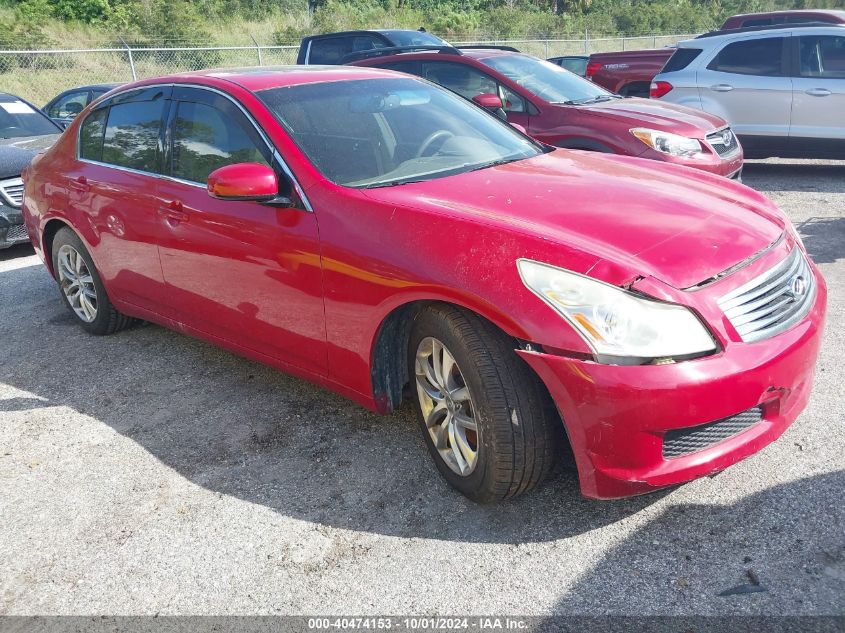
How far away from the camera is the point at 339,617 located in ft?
8.23

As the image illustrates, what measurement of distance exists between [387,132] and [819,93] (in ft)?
22.9

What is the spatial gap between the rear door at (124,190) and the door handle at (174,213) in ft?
0.30

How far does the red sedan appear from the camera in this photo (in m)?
2.54

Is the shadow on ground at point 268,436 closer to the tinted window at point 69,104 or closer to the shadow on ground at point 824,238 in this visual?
the shadow on ground at point 824,238

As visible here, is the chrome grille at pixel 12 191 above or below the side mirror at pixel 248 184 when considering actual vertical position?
below

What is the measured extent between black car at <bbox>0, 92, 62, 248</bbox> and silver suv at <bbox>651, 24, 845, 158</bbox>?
7306 mm

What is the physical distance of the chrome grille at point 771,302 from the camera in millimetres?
2631

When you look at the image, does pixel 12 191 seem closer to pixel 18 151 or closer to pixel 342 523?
pixel 18 151

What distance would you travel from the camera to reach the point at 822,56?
8.89 m

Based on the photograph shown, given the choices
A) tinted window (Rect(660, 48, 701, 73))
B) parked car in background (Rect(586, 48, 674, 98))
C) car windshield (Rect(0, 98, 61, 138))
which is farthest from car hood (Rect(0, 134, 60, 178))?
parked car in background (Rect(586, 48, 674, 98))

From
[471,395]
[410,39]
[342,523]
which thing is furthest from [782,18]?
[342,523]

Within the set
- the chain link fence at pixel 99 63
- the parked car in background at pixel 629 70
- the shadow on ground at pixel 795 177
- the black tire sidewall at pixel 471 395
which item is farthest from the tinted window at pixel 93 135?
the chain link fence at pixel 99 63

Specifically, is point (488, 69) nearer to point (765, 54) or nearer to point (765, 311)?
point (765, 54)

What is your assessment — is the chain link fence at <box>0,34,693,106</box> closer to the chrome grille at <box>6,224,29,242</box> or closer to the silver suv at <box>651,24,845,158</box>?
the silver suv at <box>651,24,845,158</box>
